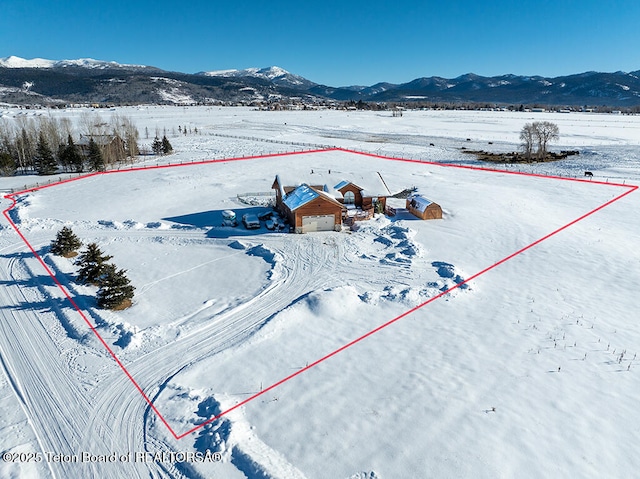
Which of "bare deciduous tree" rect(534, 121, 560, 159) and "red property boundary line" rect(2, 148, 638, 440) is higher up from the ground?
"bare deciduous tree" rect(534, 121, 560, 159)

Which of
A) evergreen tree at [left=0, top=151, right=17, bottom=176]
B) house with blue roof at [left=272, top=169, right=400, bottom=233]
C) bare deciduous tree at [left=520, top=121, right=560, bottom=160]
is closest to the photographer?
house with blue roof at [left=272, top=169, right=400, bottom=233]

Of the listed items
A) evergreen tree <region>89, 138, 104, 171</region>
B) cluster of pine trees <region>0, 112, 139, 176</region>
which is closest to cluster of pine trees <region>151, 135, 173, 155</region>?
cluster of pine trees <region>0, 112, 139, 176</region>

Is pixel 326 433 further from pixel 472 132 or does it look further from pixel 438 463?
pixel 472 132

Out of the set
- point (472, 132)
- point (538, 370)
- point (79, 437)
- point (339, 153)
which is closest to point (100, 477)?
point (79, 437)

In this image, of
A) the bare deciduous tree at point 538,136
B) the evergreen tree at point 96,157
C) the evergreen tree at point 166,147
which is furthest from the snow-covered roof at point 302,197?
the bare deciduous tree at point 538,136

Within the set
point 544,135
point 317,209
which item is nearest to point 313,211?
point 317,209

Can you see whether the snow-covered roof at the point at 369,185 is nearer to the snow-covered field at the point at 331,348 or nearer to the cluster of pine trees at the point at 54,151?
the snow-covered field at the point at 331,348

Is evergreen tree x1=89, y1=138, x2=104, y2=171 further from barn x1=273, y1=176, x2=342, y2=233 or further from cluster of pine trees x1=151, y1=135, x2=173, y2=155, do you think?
barn x1=273, y1=176, x2=342, y2=233
